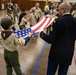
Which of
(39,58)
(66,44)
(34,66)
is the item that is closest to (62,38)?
(66,44)

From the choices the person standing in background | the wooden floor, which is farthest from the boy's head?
the wooden floor

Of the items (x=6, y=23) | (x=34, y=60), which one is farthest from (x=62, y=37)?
(x=34, y=60)

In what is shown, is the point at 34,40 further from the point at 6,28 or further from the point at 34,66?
the point at 6,28

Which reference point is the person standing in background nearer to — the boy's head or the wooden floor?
the boy's head

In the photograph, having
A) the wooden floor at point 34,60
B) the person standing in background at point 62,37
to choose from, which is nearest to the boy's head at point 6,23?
the person standing in background at point 62,37

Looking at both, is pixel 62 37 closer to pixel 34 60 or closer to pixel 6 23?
pixel 6 23

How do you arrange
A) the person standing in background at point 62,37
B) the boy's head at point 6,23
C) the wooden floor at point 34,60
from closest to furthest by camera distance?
the person standing in background at point 62,37 < the boy's head at point 6,23 < the wooden floor at point 34,60

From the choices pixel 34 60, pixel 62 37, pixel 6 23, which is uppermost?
pixel 6 23

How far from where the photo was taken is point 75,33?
9.85 ft

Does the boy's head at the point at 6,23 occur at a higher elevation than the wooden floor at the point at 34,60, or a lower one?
higher

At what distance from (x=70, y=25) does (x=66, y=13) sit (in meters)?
0.21

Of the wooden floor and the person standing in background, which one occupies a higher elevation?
the person standing in background

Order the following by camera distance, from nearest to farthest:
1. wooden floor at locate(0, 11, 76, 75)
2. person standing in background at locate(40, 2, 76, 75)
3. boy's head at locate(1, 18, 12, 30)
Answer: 1. person standing in background at locate(40, 2, 76, 75)
2. boy's head at locate(1, 18, 12, 30)
3. wooden floor at locate(0, 11, 76, 75)

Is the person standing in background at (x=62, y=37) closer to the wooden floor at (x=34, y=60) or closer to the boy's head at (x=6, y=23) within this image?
the boy's head at (x=6, y=23)
